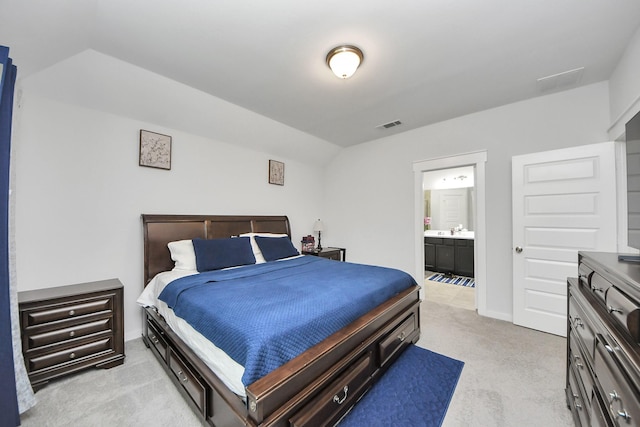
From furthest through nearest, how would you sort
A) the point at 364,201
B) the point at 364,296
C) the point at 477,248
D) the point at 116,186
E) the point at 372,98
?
1. the point at 364,201
2. the point at 477,248
3. the point at 372,98
4. the point at 116,186
5. the point at 364,296

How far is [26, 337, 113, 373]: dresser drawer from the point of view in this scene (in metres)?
1.89

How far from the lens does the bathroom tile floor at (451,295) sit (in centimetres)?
375

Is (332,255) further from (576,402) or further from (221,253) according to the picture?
(576,402)

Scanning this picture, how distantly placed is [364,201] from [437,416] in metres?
3.38

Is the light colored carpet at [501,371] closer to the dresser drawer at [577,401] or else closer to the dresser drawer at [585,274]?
the dresser drawer at [577,401]

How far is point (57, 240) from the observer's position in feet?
7.63

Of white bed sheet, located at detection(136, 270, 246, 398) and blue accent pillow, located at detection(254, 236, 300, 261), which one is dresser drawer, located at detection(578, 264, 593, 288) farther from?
blue accent pillow, located at detection(254, 236, 300, 261)

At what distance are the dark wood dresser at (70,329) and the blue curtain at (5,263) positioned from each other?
0.53 m

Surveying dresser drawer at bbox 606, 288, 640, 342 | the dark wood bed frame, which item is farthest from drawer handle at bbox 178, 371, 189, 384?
dresser drawer at bbox 606, 288, 640, 342

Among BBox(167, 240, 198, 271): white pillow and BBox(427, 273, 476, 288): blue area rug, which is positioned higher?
BBox(167, 240, 198, 271): white pillow

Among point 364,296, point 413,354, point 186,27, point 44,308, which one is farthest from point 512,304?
point 44,308

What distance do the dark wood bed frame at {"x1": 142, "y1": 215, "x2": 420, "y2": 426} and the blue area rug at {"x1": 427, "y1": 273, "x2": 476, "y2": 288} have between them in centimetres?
271

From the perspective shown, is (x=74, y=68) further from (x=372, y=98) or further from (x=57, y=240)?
(x=372, y=98)

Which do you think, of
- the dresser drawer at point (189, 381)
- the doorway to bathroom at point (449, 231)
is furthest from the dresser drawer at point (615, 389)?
the doorway to bathroom at point (449, 231)
